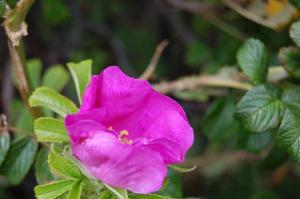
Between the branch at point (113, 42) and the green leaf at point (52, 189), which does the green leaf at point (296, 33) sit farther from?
the branch at point (113, 42)

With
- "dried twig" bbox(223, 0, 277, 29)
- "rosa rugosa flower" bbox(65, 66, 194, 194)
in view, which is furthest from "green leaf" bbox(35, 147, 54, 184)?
"dried twig" bbox(223, 0, 277, 29)

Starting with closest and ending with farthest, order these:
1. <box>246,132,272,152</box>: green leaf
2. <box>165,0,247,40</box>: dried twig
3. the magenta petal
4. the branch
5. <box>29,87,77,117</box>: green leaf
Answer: the magenta petal
<box>29,87,77,117</box>: green leaf
<box>246,132,272,152</box>: green leaf
<box>165,0,247,40</box>: dried twig
the branch

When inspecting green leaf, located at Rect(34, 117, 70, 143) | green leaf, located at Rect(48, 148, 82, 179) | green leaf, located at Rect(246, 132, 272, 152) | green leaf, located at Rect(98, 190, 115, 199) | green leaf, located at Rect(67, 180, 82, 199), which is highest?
green leaf, located at Rect(34, 117, 70, 143)

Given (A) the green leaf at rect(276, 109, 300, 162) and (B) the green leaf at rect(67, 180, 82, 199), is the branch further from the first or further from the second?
(B) the green leaf at rect(67, 180, 82, 199)

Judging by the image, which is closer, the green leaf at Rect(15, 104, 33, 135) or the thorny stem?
the thorny stem

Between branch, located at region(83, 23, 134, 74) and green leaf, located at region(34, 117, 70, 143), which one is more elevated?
green leaf, located at region(34, 117, 70, 143)

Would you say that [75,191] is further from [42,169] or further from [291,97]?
[291,97]

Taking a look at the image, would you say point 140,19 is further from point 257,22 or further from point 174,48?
point 257,22

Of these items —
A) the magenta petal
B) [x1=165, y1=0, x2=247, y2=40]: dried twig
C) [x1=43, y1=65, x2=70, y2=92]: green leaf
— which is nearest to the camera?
the magenta petal
